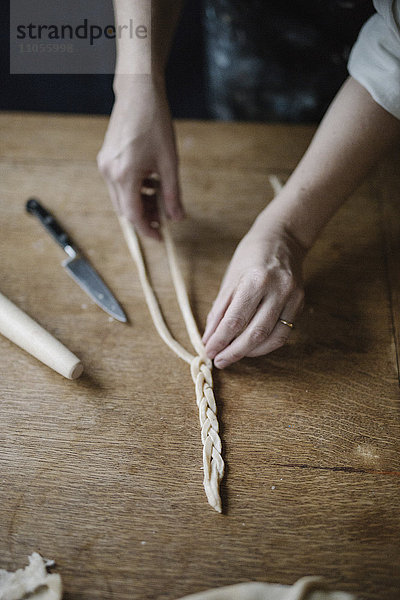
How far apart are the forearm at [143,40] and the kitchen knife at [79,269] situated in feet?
0.95

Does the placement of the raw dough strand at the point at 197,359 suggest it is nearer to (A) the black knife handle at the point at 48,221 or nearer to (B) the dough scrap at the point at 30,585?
(A) the black knife handle at the point at 48,221

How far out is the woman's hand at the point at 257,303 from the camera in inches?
30.1

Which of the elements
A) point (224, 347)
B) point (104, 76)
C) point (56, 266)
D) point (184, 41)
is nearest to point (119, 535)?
point (224, 347)

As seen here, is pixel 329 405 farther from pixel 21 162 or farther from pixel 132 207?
pixel 21 162

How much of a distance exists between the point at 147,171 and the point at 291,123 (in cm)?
55

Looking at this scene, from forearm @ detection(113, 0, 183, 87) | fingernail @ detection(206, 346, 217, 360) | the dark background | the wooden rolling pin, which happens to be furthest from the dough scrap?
the dark background

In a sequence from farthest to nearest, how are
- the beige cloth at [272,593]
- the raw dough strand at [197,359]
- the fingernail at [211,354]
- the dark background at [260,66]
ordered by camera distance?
1. the dark background at [260,66]
2. the fingernail at [211,354]
3. the raw dough strand at [197,359]
4. the beige cloth at [272,593]

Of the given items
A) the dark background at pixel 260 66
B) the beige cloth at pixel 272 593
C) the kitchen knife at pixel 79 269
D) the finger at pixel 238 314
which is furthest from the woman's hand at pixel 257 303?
the dark background at pixel 260 66

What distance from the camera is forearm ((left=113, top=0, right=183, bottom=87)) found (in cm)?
86

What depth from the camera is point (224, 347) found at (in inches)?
31.1

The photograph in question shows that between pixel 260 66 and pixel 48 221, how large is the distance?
2.12 ft

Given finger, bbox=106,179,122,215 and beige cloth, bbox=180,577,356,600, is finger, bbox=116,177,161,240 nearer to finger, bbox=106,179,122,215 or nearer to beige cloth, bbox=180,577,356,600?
finger, bbox=106,179,122,215

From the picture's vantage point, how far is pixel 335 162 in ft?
2.71

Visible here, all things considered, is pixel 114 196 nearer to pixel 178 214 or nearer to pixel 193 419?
pixel 178 214
